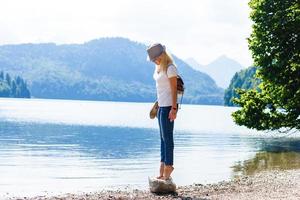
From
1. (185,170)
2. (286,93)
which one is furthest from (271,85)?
(185,170)

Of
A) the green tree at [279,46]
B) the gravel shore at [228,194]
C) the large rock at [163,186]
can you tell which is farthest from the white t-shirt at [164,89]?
the green tree at [279,46]

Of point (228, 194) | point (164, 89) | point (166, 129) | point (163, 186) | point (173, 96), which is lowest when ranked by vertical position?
point (228, 194)

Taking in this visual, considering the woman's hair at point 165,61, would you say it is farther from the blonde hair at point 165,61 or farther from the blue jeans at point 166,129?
the blue jeans at point 166,129

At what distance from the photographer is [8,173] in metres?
25.1

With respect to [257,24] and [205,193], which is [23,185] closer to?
[205,193]

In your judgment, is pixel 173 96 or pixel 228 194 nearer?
pixel 173 96

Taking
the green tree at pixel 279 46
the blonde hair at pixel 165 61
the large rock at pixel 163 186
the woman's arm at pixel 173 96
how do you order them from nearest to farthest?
the woman's arm at pixel 173 96, the blonde hair at pixel 165 61, the large rock at pixel 163 186, the green tree at pixel 279 46

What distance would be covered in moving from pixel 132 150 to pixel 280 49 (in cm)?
1510

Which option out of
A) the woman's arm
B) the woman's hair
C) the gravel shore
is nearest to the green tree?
the gravel shore

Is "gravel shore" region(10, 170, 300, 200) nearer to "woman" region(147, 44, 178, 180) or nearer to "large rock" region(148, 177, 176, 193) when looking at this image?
"large rock" region(148, 177, 176, 193)

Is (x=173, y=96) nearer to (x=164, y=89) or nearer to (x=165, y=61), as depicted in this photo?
(x=164, y=89)

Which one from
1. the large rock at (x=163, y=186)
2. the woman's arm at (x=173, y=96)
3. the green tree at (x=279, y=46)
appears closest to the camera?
the woman's arm at (x=173, y=96)

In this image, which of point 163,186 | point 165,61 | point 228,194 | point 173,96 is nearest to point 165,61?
point 165,61

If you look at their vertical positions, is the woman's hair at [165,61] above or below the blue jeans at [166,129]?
above
